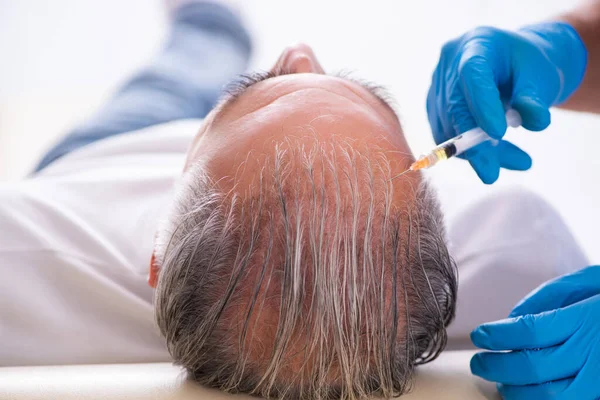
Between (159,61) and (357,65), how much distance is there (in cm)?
107

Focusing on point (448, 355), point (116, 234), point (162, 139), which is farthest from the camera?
point (162, 139)

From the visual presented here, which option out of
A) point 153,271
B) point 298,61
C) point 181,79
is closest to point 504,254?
point 298,61

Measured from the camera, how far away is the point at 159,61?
2.27 meters

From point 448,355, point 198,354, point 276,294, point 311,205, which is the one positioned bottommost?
point 448,355

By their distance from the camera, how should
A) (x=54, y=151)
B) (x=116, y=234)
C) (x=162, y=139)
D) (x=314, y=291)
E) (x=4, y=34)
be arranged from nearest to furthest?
1. (x=314, y=291)
2. (x=116, y=234)
3. (x=162, y=139)
4. (x=54, y=151)
5. (x=4, y=34)

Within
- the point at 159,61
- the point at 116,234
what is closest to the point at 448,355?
the point at 116,234

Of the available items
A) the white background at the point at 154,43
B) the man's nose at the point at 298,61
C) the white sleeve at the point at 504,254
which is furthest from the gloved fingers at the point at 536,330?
the white background at the point at 154,43

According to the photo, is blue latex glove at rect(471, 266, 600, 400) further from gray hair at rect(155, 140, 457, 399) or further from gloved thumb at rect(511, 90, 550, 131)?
gloved thumb at rect(511, 90, 550, 131)

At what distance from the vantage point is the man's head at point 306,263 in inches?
29.6

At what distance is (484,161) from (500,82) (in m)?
0.18

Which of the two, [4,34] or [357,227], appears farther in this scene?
[4,34]

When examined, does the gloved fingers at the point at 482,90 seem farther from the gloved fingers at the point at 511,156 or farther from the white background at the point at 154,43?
the white background at the point at 154,43

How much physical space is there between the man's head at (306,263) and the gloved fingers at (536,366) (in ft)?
0.29

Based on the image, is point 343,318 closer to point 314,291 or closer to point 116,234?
point 314,291
